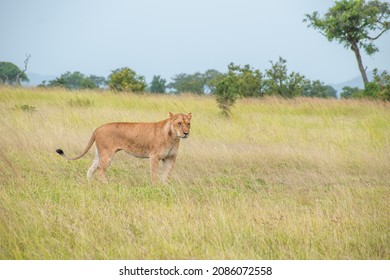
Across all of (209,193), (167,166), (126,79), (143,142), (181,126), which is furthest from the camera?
(126,79)

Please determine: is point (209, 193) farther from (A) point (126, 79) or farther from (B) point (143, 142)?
(A) point (126, 79)

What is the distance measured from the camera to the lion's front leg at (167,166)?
8.30 metres

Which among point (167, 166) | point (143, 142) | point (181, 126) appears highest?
point (181, 126)

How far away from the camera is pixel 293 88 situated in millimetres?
26750

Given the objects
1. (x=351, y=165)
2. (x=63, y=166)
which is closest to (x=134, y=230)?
(x=63, y=166)

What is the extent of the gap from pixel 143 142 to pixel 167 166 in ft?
1.72

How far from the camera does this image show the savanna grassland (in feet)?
16.9

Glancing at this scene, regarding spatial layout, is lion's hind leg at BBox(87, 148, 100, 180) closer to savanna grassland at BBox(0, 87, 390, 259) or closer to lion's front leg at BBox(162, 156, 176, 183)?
savanna grassland at BBox(0, 87, 390, 259)

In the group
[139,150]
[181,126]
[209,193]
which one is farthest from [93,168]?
[209,193]

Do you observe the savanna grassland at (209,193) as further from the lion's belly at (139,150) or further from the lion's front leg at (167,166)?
the lion's belly at (139,150)

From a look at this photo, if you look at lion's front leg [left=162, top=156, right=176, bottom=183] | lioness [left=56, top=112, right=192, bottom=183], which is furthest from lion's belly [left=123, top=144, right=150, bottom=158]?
lion's front leg [left=162, top=156, right=176, bottom=183]

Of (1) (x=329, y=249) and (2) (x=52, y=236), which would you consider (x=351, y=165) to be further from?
(2) (x=52, y=236)

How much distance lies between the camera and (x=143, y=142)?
8.61 m

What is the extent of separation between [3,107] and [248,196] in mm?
10196
